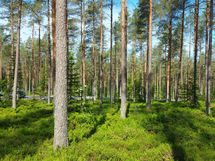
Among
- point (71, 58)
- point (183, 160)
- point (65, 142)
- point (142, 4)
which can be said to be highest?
point (142, 4)

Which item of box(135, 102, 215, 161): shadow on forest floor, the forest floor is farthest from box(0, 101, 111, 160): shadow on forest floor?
box(135, 102, 215, 161): shadow on forest floor

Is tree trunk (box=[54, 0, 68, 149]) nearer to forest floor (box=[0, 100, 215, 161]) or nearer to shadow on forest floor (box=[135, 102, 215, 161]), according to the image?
forest floor (box=[0, 100, 215, 161])

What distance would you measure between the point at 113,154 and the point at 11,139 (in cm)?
406

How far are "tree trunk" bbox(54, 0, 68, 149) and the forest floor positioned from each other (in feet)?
1.58

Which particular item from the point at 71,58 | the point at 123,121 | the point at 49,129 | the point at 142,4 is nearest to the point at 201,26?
the point at 142,4

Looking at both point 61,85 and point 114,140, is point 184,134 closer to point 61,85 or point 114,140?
point 114,140

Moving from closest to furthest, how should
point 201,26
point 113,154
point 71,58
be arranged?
point 113,154 → point 71,58 → point 201,26

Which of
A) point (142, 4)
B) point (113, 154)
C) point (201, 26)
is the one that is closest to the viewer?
point (113, 154)

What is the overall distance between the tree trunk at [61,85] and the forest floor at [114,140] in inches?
18.9

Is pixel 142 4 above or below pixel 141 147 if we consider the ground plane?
above

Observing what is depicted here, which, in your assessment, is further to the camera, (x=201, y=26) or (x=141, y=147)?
(x=201, y=26)

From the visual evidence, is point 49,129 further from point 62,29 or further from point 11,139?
point 62,29

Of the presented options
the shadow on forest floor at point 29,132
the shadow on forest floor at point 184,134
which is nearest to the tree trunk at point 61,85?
the shadow on forest floor at point 29,132

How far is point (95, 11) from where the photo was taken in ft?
103
